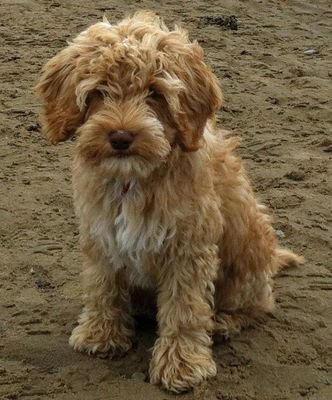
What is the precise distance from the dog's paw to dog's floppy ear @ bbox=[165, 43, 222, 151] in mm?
1132

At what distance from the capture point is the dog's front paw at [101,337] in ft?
15.7

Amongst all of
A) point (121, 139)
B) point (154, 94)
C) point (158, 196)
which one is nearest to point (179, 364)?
point (158, 196)

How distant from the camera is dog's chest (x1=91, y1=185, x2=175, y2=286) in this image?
4309mm

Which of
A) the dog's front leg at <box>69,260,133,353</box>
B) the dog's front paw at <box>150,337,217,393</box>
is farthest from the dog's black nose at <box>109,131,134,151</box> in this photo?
the dog's front paw at <box>150,337,217,393</box>

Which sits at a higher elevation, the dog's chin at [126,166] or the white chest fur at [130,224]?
the dog's chin at [126,166]

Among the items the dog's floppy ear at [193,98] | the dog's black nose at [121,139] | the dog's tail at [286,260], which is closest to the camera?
the dog's black nose at [121,139]

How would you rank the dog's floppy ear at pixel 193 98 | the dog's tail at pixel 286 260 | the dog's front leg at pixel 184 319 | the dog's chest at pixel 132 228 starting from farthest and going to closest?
the dog's tail at pixel 286 260
the dog's front leg at pixel 184 319
the dog's chest at pixel 132 228
the dog's floppy ear at pixel 193 98

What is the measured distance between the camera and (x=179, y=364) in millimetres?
4590

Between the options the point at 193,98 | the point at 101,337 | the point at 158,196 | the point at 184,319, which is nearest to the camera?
the point at 193,98

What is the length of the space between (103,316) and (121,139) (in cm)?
121

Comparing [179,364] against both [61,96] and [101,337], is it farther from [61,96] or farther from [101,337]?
[61,96]

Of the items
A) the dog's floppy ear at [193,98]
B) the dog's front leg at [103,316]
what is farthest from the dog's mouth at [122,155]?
the dog's front leg at [103,316]

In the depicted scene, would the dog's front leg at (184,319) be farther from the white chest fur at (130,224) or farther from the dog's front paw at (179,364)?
the white chest fur at (130,224)

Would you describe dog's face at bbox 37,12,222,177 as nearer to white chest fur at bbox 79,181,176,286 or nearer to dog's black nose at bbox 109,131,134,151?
dog's black nose at bbox 109,131,134,151
